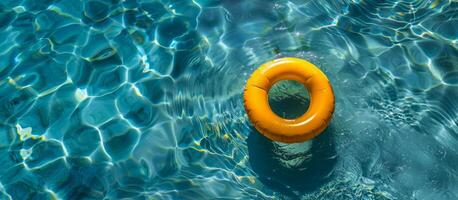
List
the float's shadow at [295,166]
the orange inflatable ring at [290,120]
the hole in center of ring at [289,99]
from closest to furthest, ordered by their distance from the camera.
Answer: the orange inflatable ring at [290,120] → the float's shadow at [295,166] → the hole in center of ring at [289,99]

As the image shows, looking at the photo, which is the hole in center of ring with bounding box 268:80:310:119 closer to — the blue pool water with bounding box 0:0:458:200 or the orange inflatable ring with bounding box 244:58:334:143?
the blue pool water with bounding box 0:0:458:200

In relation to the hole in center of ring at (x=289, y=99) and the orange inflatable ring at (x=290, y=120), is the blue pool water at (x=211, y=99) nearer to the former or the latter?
the hole in center of ring at (x=289, y=99)

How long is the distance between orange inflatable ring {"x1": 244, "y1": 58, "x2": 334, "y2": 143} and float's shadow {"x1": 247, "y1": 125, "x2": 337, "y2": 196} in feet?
1.49

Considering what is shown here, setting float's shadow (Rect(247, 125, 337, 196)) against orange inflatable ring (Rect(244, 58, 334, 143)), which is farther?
float's shadow (Rect(247, 125, 337, 196))

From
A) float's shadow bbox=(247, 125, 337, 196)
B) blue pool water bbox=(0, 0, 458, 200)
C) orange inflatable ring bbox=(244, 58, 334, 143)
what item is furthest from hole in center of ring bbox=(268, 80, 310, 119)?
orange inflatable ring bbox=(244, 58, 334, 143)

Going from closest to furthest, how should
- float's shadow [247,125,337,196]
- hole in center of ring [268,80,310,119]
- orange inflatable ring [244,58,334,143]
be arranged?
orange inflatable ring [244,58,334,143]
float's shadow [247,125,337,196]
hole in center of ring [268,80,310,119]

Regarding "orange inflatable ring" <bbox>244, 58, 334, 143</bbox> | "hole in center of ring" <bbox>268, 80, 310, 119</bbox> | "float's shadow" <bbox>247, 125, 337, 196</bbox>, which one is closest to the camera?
"orange inflatable ring" <bbox>244, 58, 334, 143</bbox>

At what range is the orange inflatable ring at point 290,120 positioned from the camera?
403cm

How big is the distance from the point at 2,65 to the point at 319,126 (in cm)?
340

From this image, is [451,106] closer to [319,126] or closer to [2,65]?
[319,126]

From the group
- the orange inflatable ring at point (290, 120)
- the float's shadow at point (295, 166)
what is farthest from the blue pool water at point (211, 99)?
the orange inflatable ring at point (290, 120)

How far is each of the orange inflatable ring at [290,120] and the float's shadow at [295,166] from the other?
0.46 meters

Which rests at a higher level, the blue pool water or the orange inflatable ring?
the orange inflatable ring

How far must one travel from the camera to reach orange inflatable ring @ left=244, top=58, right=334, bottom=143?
403 centimetres
